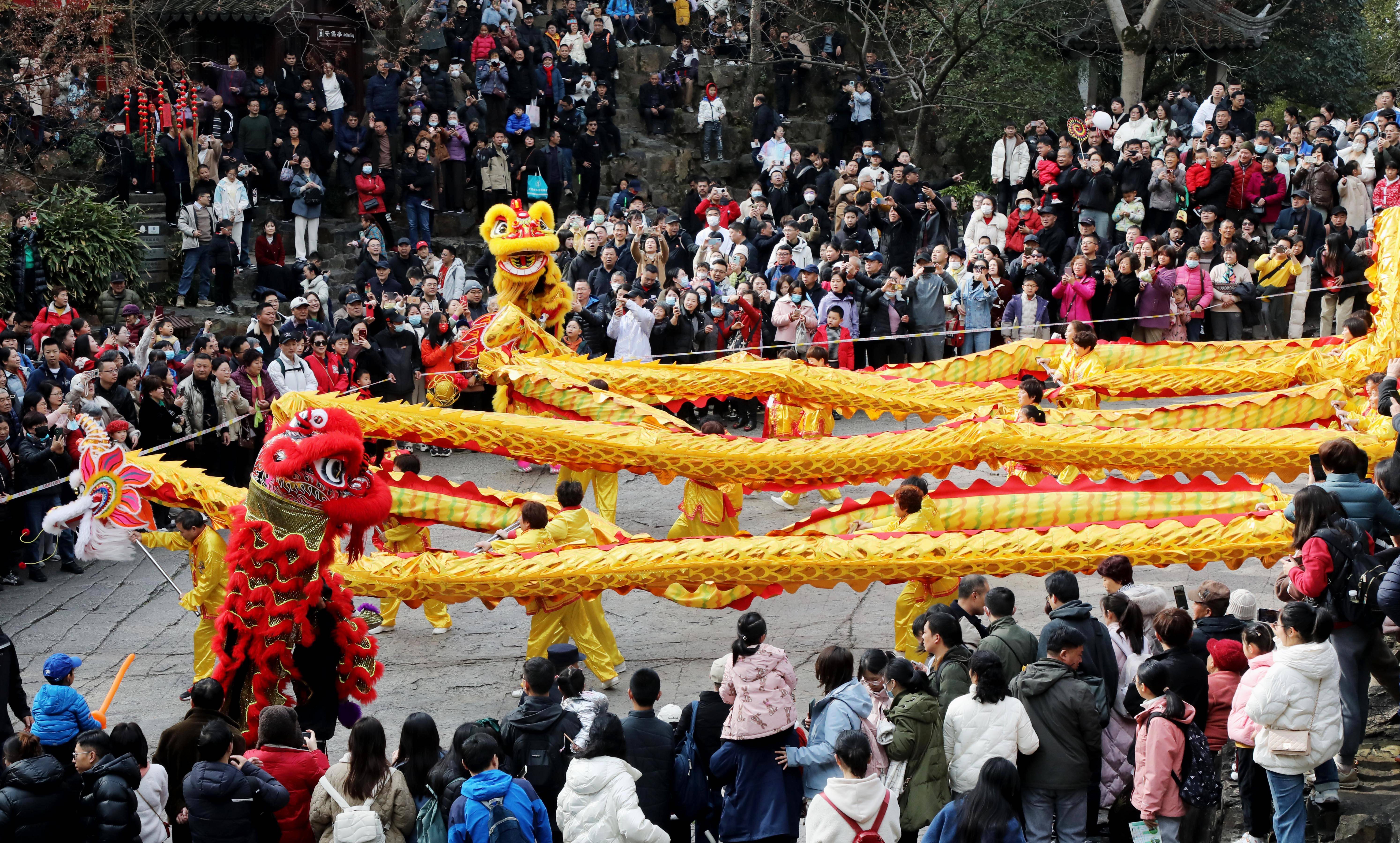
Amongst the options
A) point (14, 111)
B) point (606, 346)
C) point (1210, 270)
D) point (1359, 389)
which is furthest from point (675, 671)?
point (14, 111)

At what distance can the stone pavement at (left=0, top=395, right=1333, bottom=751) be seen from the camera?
7914mm

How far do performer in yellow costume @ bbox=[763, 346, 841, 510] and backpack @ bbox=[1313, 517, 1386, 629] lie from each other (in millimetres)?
5000

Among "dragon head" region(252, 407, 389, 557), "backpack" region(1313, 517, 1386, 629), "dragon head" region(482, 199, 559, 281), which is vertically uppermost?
"dragon head" region(482, 199, 559, 281)

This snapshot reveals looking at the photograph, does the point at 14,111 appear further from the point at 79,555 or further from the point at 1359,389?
the point at 1359,389

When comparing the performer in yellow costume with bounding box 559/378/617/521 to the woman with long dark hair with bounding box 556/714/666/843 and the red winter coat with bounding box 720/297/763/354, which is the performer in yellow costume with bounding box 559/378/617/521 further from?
the woman with long dark hair with bounding box 556/714/666/843

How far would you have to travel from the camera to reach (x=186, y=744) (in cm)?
564

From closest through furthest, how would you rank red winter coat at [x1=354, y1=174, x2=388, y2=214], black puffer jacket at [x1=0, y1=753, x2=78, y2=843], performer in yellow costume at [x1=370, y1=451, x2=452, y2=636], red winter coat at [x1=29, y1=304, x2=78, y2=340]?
black puffer jacket at [x1=0, y1=753, x2=78, y2=843], performer in yellow costume at [x1=370, y1=451, x2=452, y2=636], red winter coat at [x1=29, y1=304, x2=78, y2=340], red winter coat at [x1=354, y1=174, x2=388, y2=214]

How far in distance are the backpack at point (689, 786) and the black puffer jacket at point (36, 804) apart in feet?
6.78

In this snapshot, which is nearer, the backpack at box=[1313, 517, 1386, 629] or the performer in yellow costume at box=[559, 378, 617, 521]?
the backpack at box=[1313, 517, 1386, 629]

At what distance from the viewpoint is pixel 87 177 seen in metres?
16.9

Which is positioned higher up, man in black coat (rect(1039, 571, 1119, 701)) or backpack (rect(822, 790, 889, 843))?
man in black coat (rect(1039, 571, 1119, 701))

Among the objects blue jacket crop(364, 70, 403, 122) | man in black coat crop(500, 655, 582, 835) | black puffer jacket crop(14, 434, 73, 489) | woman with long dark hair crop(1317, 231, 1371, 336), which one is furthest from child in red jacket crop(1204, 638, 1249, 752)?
blue jacket crop(364, 70, 403, 122)

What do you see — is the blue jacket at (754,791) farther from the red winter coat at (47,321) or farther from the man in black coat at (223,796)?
the red winter coat at (47,321)

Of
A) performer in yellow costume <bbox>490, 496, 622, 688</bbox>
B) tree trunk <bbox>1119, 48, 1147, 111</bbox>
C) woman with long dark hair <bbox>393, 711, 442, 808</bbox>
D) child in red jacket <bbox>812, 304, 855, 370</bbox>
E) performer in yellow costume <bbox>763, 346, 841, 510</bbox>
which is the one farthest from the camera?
tree trunk <bbox>1119, 48, 1147, 111</bbox>
